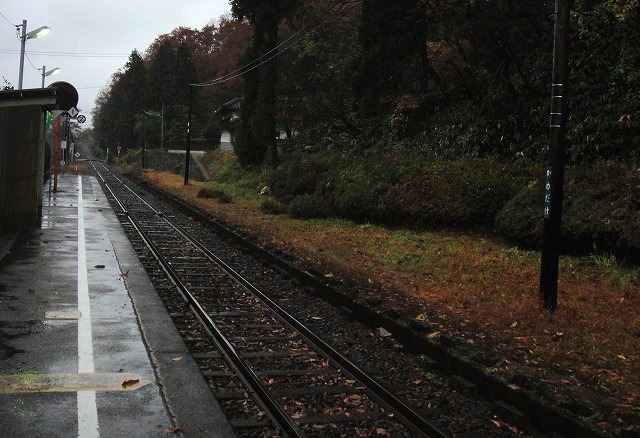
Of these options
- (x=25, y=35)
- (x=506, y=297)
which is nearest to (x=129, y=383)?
(x=506, y=297)

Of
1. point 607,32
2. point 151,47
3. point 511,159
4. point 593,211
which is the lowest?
point 593,211

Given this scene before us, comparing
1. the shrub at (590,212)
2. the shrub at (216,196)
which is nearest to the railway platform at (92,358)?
the shrub at (590,212)

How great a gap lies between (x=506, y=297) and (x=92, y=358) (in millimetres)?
5540

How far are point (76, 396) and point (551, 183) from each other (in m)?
5.72

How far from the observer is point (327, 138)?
3034cm

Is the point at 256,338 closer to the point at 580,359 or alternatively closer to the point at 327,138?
the point at 580,359

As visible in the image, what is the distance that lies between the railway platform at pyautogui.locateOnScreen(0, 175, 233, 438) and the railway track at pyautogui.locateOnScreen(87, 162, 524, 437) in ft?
0.83

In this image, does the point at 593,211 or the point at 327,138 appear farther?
the point at 327,138

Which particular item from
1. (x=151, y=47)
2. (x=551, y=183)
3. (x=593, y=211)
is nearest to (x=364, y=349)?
(x=551, y=183)

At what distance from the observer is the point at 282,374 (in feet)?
19.5

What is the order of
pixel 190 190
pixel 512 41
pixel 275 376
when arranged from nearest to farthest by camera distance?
pixel 275 376 → pixel 512 41 → pixel 190 190

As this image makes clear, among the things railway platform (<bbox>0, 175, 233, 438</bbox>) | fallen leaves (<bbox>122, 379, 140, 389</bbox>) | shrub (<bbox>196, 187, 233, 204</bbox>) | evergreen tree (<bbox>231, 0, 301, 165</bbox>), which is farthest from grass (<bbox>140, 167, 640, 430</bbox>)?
evergreen tree (<bbox>231, 0, 301, 165</bbox>)

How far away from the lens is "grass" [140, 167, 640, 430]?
19.1 ft

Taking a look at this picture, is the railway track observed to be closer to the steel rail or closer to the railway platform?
the steel rail
